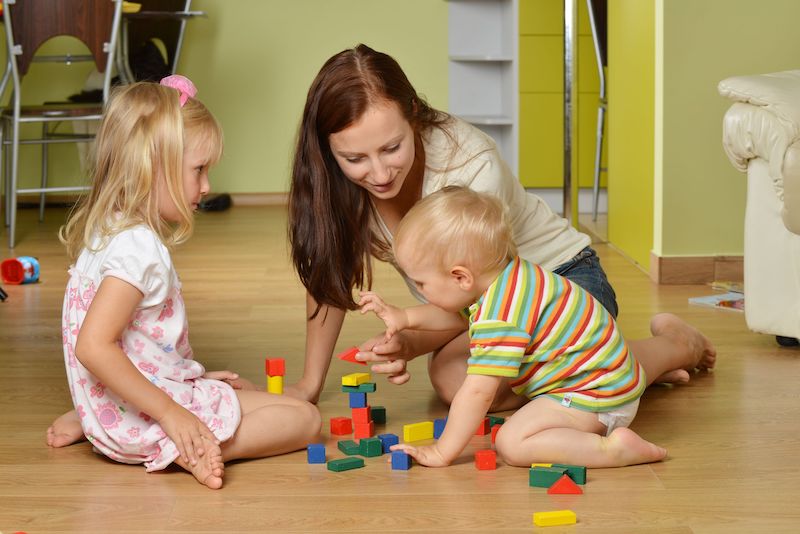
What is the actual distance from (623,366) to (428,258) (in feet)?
1.11

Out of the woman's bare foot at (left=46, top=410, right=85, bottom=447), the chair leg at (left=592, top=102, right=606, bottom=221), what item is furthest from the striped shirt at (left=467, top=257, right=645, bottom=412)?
the chair leg at (left=592, top=102, right=606, bottom=221)

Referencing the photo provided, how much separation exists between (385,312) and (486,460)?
0.92ft

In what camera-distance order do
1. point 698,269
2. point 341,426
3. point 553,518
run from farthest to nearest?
point 698,269, point 341,426, point 553,518

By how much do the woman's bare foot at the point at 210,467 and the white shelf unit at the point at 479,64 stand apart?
10.7 feet

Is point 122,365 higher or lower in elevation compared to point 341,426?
higher

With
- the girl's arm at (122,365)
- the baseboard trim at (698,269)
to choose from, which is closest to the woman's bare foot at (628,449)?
the girl's arm at (122,365)

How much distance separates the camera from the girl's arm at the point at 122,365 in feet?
4.78

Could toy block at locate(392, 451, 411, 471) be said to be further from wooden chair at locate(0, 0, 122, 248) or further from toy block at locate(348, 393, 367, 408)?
wooden chair at locate(0, 0, 122, 248)

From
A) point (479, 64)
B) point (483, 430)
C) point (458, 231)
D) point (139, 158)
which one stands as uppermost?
point (479, 64)

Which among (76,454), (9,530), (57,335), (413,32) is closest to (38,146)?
(413,32)

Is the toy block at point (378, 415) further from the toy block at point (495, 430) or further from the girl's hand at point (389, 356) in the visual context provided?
the toy block at point (495, 430)

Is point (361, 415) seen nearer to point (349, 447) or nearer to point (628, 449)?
point (349, 447)

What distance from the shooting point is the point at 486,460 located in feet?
4.99

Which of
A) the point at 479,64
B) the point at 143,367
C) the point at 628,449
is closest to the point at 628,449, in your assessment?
the point at 628,449
